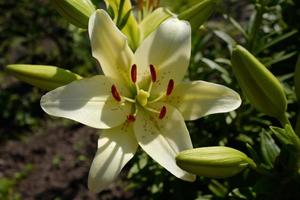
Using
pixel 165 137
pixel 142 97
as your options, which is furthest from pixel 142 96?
pixel 165 137

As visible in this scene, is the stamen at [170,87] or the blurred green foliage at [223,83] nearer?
the stamen at [170,87]

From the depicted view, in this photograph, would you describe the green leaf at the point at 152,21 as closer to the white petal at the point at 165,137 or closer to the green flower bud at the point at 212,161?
the white petal at the point at 165,137

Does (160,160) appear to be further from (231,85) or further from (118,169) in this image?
(231,85)

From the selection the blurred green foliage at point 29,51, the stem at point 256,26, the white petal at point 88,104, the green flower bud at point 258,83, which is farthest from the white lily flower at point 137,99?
the blurred green foliage at point 29,51

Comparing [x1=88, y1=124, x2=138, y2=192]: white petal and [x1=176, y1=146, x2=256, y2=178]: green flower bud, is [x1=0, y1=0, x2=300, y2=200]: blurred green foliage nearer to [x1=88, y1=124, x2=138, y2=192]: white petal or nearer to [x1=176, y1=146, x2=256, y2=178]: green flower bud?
[x1=176, y1=146, x2=256, y2=178]: green flower bud

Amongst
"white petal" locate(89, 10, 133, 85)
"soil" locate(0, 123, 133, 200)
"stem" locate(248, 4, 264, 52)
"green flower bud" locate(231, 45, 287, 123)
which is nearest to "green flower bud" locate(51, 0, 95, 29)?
"white petal" locate(89, 10, 133, 85)

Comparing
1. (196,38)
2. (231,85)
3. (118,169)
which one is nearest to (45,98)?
(118,169)
